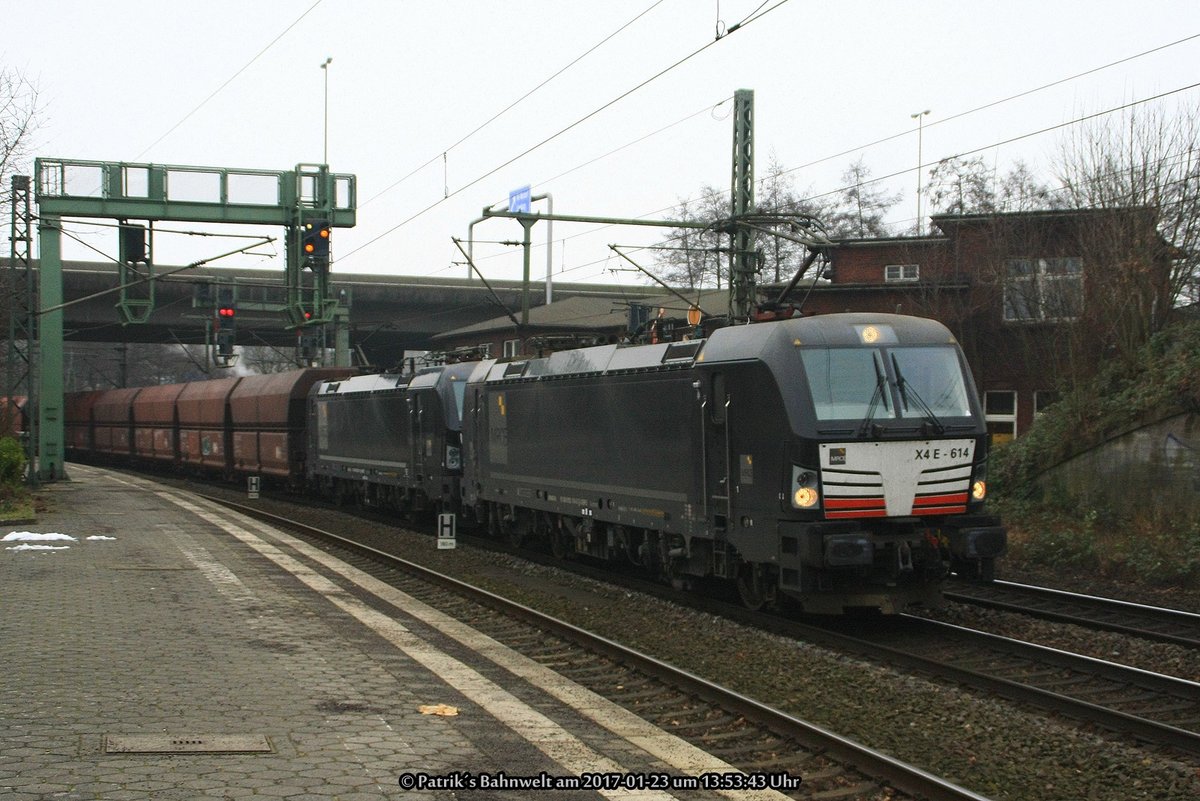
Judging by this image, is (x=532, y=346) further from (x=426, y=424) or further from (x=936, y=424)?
(x=936, y=424)

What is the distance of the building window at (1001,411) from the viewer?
110 feet

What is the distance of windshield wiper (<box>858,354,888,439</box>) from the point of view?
11.4m

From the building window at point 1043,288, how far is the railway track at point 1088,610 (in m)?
10.9

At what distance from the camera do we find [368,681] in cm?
912

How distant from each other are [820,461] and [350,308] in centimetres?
4568

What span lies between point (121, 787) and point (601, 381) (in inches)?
Result: 400

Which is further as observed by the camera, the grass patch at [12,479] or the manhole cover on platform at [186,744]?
the grass patch at [12,479]

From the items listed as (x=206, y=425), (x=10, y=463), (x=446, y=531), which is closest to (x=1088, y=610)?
(x=446, y=531)

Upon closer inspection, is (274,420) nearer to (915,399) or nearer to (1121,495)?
(1121,495)

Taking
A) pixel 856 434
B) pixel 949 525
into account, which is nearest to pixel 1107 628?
pixel 949 525

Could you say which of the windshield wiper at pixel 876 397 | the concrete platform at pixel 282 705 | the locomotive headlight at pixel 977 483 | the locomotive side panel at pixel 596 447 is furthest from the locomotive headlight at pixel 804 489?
the concrete platform at pixel 282 705

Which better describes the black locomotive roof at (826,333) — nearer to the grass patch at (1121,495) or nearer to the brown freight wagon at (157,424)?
the grass patch at (1121,495)

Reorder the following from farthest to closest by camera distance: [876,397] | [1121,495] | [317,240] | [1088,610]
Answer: [317,240]
[1121,495]
[1088,610]
[876,397]

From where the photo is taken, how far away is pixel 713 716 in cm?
859
